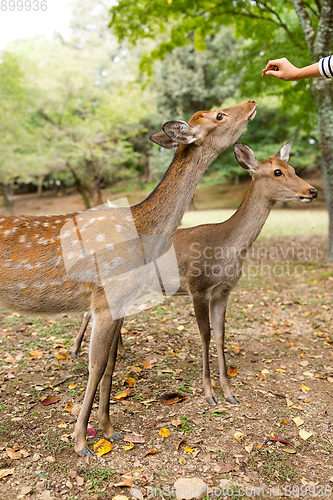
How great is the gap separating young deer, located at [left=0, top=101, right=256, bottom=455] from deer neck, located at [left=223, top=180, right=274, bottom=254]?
0.78 meters

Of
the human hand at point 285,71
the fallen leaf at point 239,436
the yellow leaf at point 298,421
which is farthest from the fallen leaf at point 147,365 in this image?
the human hand at point 285,71

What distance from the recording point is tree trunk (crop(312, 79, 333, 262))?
21.9 ft

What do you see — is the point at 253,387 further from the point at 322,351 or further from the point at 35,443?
the point at 35,443

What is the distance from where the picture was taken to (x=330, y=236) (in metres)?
7.44

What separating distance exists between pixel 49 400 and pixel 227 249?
216 cm

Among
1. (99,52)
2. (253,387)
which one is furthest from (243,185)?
(253,387)

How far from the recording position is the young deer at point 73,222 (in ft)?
8.34

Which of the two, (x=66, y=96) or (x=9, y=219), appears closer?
(x=9, y=219)

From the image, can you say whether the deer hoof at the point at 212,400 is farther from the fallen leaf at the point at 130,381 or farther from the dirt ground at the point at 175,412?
the fallen leaf at the point at 130,381

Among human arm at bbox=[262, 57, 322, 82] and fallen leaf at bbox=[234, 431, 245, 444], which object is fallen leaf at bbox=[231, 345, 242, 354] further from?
human arm at bbox=[262, 57, 322, 82]

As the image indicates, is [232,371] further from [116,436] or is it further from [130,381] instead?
[116,436]

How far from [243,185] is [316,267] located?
72.3 ft

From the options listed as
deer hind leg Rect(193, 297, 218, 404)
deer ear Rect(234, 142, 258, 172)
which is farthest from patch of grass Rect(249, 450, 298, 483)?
deer ear Rect(234, 142, 258, 172)

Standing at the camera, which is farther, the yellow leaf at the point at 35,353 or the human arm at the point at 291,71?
the yellow leaf at the point at 35,353
